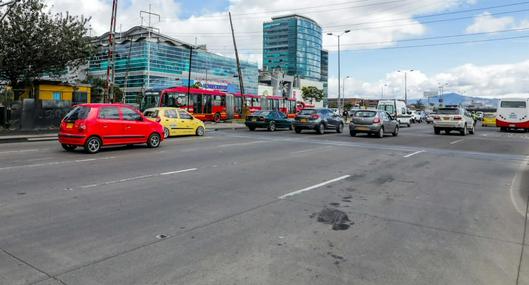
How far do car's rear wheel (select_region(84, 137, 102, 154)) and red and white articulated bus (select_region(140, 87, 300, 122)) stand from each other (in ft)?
65.7

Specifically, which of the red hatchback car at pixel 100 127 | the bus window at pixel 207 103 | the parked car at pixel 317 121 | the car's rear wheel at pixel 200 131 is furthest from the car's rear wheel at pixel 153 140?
the bus window at pixel 207 103

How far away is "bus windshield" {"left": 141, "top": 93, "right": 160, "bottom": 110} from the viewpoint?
111 ft

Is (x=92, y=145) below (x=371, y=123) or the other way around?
below

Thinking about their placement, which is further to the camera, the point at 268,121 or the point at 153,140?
the point at 268,121

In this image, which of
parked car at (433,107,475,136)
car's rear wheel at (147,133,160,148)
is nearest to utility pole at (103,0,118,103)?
car's rear wheel at (147,133,160,148)

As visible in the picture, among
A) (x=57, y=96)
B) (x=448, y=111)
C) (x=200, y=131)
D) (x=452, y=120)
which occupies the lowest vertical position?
(x=200, y=131)

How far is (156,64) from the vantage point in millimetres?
85812

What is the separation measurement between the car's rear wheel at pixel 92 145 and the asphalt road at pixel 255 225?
2.39 m

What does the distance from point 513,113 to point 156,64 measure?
6913cm

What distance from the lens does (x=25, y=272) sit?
12.9 feet

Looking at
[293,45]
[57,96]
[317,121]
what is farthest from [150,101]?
[293,45]

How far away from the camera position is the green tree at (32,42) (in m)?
25.0

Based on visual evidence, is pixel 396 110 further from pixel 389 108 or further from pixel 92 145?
pixel 92 145

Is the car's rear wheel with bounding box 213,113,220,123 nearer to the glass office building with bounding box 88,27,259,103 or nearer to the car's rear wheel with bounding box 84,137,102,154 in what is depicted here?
the car's rear wheel with bounding box 84,137,102,154
